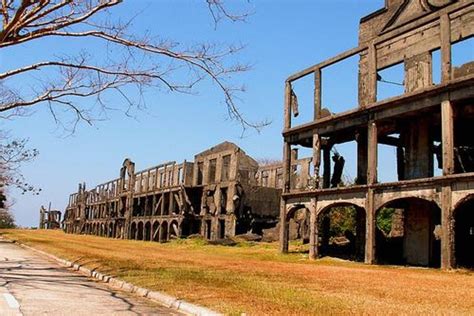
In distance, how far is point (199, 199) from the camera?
149 ft

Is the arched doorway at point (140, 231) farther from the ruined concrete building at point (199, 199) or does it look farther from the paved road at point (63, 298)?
the paved road at point (63, 298)

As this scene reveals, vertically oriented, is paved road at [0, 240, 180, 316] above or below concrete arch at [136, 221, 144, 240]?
below

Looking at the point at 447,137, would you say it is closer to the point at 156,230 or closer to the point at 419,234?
the point at 419,234

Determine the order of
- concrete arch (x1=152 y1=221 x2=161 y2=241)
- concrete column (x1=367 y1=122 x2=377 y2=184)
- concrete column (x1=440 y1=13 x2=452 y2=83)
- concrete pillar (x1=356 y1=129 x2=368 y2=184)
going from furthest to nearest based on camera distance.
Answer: concrete arch (x1=152 y1=221 x2=161 y2=241)
concrete pillar (x1=356 y1=129 x2=368 y2=184)
concrete column (x1=367 y1=122 x2=377 y2=184)
concrete column (x1=440 y1=13 x2=452 y2=83)

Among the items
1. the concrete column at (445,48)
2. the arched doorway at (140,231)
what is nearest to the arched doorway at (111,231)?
the arched doorway at (140,231)

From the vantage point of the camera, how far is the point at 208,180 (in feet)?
144

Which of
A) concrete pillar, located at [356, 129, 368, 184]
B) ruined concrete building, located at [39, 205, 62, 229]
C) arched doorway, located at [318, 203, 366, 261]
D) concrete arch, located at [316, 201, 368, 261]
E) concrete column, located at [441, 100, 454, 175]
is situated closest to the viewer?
concrete column, located at [441, 100, 454, 175]

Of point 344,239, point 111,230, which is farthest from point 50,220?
point 344,239

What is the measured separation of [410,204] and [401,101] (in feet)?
16.9

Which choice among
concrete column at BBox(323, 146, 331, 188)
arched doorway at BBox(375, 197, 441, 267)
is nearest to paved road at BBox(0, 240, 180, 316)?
arched doorway at BBox(375, 197, 441, 267)

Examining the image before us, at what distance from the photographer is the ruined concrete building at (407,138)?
59.9ft

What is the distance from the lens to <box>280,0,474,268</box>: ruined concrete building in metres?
18.3

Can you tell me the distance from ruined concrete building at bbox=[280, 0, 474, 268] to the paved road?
12059mm

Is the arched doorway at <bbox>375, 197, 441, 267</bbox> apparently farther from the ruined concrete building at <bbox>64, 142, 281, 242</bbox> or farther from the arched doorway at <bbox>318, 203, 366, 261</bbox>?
the ruined concrete building at <bbox>64, 142, 281, 242</bbox>
